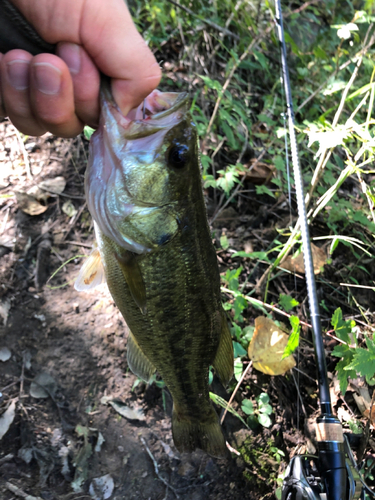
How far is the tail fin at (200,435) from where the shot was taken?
6.61 ft

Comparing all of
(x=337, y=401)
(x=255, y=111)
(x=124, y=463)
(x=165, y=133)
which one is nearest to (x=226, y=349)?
(x=165, y=133)

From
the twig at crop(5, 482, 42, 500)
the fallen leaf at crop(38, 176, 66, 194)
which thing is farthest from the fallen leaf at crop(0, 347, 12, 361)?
the fallen leaf at crop(38, 176, 66, 194)

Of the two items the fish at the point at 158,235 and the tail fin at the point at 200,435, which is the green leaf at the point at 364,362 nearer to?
the fish at the point at 158,235

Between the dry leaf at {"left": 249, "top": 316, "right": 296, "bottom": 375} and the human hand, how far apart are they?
2066 mm

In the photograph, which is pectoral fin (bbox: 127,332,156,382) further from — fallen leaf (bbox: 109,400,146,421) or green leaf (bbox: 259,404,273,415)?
green leaf (bbox: 259,404,273,415)

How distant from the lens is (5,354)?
2479 mm

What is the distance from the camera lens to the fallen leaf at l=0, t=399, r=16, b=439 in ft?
7.34

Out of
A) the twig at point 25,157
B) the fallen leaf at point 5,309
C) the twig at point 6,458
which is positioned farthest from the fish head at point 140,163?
the twig at point 25,157

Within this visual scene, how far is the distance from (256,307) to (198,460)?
1339 millimetres

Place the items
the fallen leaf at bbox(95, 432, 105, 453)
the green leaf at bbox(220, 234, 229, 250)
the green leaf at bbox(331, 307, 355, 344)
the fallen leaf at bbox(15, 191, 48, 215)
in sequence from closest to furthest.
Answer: the green leaf at bbox(331, 307, 355, 344)
the fallen leaf at bbox(95, 432, 105, 453)
the fallen leaf at bbox(15, 191, 48, 215)
the green leaf at bbox(220, 234, 229, 250)

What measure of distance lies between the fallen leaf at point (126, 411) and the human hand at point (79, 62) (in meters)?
2.04

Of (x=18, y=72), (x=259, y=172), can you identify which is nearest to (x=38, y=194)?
(x=18, y=72)

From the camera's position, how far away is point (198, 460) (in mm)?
2586

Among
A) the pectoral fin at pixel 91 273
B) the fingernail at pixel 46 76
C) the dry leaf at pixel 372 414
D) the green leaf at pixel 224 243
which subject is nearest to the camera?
the fingernail at pixel 46 76
